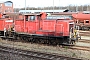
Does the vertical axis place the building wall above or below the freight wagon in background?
above

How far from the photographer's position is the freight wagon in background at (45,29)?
592 inches

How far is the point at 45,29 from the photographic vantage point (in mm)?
15922

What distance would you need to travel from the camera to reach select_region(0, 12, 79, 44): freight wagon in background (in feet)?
49.4

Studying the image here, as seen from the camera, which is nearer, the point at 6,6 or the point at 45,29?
the point at 45,29

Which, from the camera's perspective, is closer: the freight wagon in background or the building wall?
the freight wagon in background

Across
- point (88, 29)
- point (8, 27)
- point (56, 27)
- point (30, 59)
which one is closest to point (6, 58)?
point (30, 59)

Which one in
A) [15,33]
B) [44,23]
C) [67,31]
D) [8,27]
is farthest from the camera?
[8,27]

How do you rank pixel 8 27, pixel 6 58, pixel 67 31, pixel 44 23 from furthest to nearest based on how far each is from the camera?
1. pixel 8 27
2. pixel 44 23
3. pixel 67 31
4. pixel 6 58

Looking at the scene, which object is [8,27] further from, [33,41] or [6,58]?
[6,58]

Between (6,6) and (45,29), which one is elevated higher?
(6,6)

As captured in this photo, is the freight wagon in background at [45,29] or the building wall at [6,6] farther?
the building wall at [6,6]

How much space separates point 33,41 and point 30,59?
668 cm

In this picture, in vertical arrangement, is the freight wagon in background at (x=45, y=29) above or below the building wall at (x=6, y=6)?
below

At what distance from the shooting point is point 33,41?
16672mm
